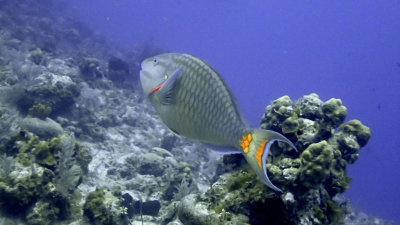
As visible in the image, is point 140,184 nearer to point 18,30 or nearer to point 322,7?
A: point 18,30

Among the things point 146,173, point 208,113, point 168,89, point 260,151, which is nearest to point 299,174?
point 260,151

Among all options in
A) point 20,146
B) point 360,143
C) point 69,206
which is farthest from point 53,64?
point 360,143

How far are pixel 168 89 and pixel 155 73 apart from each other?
8.2 inches

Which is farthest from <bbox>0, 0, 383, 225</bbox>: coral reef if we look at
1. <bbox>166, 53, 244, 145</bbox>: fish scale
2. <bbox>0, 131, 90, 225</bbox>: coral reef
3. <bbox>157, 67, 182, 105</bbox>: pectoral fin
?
<bbox>157, 67, 182, 105</bbox>: pectoral fin

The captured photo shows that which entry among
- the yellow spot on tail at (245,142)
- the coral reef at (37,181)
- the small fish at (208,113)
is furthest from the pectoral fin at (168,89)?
the coral reef at (37,181)

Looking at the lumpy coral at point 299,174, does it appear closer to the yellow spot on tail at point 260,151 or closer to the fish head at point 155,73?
the yellow spot on tail at point 260,151

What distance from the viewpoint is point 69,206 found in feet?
15.1

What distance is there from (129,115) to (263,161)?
11459 mm

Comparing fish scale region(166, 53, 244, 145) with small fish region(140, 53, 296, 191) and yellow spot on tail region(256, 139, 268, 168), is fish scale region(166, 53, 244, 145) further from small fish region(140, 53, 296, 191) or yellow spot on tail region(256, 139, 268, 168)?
yellow spot on tail region(256, 139, 268, 168)

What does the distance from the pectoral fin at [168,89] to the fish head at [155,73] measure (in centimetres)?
8

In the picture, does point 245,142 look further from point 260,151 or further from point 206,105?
point 206,105

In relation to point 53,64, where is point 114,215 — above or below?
above

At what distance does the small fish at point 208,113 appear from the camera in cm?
167

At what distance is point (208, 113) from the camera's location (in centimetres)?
167
